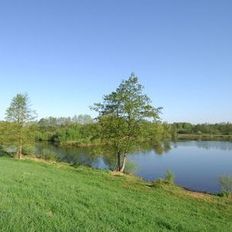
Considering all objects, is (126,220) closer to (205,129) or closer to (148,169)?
(148,169)

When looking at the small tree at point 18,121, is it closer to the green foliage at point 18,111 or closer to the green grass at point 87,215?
the green foliage at point 18,111

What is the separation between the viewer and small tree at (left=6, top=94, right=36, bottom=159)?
4712cm

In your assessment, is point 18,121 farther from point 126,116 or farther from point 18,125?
point 126,116

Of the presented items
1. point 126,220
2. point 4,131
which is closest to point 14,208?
point 126,220

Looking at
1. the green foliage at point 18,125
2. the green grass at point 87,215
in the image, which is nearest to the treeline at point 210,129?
the green foliage at point 18,125

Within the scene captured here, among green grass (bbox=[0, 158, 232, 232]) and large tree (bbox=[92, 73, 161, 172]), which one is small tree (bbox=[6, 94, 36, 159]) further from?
green grass (bbox=[0, 158, 232, 232])

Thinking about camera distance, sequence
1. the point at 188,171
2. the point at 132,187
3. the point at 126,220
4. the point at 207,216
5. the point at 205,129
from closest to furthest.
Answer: the point at 126,220, the point at 207,216, the point at 132,187, the point at 188,171, the point at 205,129

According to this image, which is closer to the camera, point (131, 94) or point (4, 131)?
point (131, 94)

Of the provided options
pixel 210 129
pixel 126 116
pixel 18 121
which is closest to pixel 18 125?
pixel 18 121

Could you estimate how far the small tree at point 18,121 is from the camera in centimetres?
4712

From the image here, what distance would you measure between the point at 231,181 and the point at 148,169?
79.6 feet

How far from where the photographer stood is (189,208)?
55.2ft

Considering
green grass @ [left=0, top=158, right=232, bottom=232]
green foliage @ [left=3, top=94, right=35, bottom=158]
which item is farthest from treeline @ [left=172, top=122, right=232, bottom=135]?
green grass @ [left=0, top=158, right=232, bottom=232]

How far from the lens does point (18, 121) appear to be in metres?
47.7
